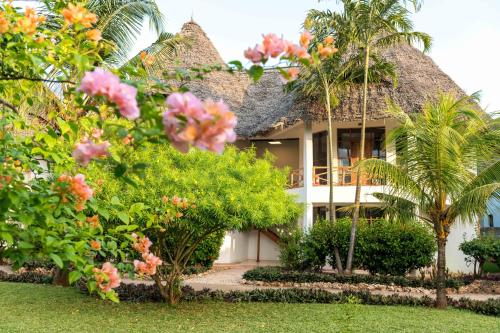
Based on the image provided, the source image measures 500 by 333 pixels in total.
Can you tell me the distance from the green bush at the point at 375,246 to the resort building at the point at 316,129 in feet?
4.07

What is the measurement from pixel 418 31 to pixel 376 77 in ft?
8.66

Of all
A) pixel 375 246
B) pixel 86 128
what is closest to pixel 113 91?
pixel 86 128

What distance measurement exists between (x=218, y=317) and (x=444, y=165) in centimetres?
464

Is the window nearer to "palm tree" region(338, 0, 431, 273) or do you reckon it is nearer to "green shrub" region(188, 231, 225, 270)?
"palm tree" region(338, 0, 431, 273)

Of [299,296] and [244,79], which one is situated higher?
[244,79]

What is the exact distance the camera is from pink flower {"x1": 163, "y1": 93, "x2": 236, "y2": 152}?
1.41m

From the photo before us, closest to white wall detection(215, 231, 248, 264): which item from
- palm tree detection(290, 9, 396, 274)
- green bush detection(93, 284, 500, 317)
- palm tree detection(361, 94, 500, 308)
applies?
palm tree detection(290, 9, 396, 274)

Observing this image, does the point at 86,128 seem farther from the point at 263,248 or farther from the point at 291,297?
the point at 263,248

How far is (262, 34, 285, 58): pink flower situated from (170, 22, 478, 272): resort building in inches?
453

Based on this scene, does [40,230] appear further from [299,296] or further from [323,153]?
[323,153]

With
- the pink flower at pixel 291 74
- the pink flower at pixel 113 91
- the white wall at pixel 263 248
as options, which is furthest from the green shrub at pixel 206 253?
the pink flower at pixel 113 91

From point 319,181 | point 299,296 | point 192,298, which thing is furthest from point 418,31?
point 192,298

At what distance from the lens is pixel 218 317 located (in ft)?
26.3

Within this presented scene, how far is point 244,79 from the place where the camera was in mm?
21859
